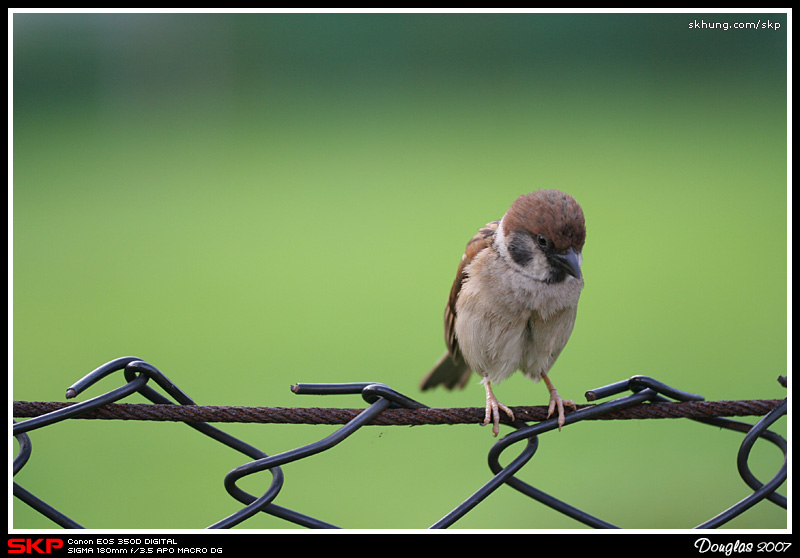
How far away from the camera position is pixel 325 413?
152cm

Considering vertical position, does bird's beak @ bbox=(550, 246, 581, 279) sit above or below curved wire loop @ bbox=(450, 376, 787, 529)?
above

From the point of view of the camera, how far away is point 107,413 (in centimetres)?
150

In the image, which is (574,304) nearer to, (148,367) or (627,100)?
(148,367)

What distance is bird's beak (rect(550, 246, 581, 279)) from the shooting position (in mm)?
2375

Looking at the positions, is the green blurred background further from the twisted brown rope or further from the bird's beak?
the bird's beak

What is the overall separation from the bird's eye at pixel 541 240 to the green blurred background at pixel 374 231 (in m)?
1.00

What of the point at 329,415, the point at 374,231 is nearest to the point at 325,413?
the point at 329,415

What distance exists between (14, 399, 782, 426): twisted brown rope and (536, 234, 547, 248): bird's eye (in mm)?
872

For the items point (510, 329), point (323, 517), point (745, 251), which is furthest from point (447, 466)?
point (745, 251)
